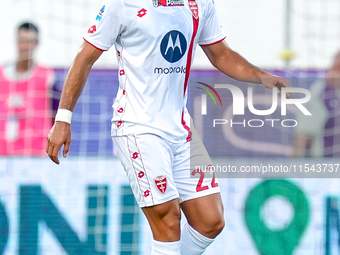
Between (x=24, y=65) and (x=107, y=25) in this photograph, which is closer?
(x=107, y=25)

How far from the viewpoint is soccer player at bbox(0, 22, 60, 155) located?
4098 mm

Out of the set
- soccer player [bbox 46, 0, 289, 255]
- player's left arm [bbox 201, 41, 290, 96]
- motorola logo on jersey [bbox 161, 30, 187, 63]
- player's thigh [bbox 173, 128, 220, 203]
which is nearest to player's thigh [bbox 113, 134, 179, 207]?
soccer player [bbox 46, 0, 289, 255]

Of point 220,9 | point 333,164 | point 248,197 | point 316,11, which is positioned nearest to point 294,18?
point 316,11

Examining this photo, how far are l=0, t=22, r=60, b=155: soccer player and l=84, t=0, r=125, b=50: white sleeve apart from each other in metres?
1.91


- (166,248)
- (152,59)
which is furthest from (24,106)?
(166,248)

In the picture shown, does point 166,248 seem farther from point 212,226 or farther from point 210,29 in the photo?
point 210,29

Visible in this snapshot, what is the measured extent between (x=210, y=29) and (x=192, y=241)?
1047 mm

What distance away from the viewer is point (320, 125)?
4312 mm

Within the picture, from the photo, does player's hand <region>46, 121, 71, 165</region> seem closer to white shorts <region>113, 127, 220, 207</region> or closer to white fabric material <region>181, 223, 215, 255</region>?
white shorts <region>113, 127, 220, 207</region>

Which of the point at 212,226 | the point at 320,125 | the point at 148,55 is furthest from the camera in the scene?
the point at 320,125

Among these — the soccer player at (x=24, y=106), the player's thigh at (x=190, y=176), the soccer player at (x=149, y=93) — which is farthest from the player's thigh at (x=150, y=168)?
the soccer player at (x=24, y=106)

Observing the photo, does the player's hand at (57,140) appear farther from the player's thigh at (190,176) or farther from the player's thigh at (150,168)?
the player's thigh at (190,176)

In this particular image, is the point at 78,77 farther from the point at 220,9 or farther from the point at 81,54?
the point at 220,9

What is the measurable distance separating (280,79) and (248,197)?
1305mm
